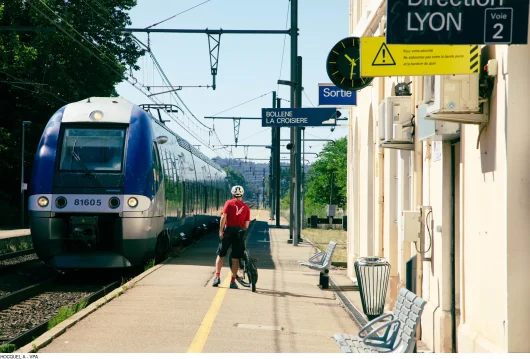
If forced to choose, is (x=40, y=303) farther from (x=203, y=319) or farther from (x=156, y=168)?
(x=156, y=168)

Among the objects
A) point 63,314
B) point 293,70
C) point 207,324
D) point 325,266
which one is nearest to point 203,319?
point 207,324

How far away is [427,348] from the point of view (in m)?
9.85

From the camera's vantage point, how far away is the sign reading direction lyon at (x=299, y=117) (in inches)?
843

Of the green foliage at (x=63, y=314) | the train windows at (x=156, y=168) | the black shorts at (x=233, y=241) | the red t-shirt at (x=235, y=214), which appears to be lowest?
the green foliage at (x=63, y=314)

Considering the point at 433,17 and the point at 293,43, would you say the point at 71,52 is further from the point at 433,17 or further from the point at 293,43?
the point at 433,17

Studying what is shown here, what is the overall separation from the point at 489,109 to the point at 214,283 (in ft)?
24.1

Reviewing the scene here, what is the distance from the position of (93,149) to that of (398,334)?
9871 millimetres

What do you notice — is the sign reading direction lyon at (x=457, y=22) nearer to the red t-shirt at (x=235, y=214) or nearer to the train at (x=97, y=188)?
the red t-shirt at (x=235, y=214)

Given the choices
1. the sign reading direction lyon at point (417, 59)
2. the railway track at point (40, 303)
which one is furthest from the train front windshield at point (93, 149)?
the sign reading direction lyon at point (417, 59)

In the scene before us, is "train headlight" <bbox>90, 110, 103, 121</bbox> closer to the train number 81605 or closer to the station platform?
the train number 81605

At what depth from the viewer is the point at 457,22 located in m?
6.93

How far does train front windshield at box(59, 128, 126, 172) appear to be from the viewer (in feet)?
52.6

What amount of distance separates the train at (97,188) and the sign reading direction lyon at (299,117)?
5.42m

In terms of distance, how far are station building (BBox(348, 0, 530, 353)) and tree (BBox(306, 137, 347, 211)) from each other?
53735 mm
